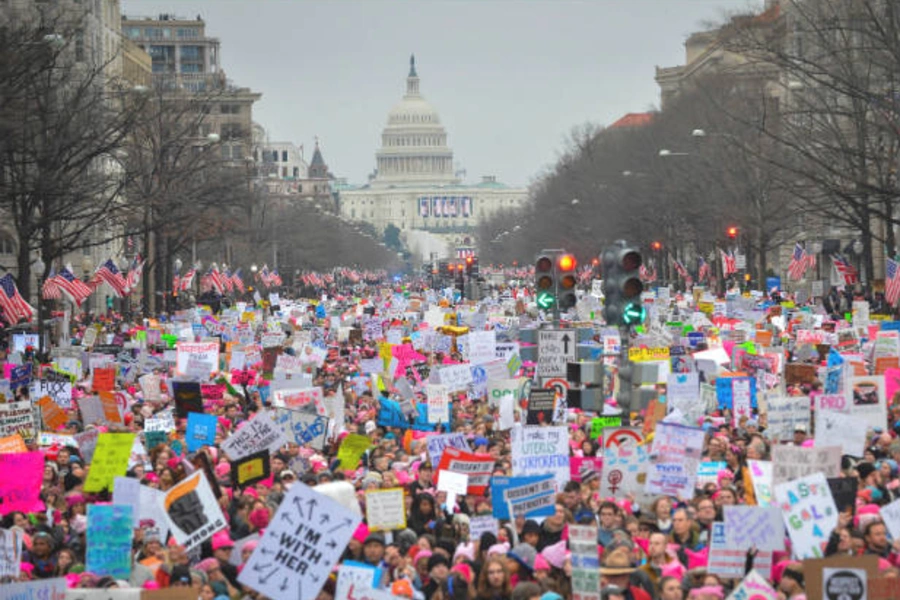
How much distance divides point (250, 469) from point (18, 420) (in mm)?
4910

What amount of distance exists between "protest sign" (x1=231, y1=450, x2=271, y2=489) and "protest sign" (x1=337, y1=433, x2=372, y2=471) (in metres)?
1.82

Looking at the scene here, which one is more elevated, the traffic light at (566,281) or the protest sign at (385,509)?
the traffic light at (566,281)

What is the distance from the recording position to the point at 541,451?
18797mm

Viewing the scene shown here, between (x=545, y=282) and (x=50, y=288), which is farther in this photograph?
(x=50, y=288)

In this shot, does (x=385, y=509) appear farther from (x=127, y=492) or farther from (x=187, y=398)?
(x=187, y=398)

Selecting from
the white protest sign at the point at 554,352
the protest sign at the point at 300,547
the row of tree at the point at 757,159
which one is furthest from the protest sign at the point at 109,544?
the row of tree at the point at 757,159

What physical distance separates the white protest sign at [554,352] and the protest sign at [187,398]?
3.87 meters

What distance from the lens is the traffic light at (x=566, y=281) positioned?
81.3ft

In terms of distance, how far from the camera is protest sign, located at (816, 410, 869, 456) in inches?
758

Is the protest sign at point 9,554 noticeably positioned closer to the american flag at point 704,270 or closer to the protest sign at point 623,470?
the protest sign at point 623,470

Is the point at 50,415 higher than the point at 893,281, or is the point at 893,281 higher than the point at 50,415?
the point at 893,281

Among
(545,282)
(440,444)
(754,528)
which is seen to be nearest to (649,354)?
(545,282)

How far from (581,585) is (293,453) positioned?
7573mm

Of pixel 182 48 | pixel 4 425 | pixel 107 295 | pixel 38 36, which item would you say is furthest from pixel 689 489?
pixel 182 48
